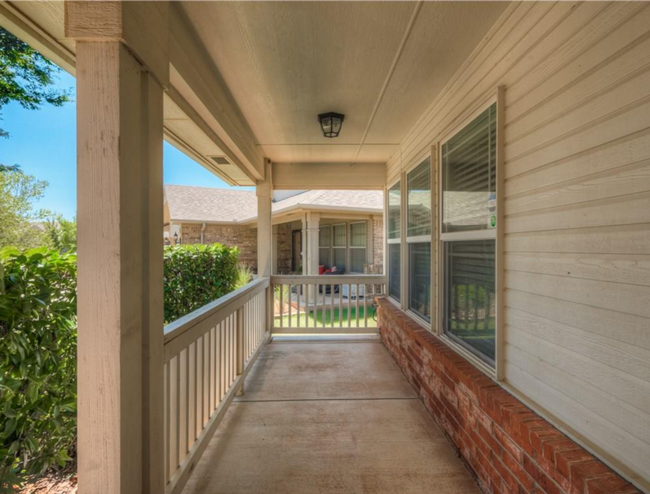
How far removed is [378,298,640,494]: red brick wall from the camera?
1119 mm

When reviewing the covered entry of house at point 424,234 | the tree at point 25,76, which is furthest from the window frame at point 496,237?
the tree at point 25,76

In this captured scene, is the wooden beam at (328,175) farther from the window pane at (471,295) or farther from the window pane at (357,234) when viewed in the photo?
the window pane at (357,234)

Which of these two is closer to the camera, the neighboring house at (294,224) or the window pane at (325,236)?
the neighboring house at (294,224)

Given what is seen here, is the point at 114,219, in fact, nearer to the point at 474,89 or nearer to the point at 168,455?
the point at 168,455

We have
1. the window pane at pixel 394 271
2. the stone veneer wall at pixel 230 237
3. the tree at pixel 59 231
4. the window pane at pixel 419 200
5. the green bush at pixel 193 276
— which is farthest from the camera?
the stone veneer wall at pixel 230 237

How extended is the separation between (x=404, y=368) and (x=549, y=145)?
8.43 feet

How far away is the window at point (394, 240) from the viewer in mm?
4004

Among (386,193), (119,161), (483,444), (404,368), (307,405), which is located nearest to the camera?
(119,161)

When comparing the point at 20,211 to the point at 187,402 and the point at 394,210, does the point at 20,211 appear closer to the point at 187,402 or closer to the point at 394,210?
the point at 187,402

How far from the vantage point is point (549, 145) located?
1.39 meters

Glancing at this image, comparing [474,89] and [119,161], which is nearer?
[119,161]

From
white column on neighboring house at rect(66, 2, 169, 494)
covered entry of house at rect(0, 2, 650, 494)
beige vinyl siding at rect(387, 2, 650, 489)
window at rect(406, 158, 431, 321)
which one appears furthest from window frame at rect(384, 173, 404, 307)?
white column on neighboring house at rect(66, 2, 169, 494)

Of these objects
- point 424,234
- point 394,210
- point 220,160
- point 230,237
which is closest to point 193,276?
point 220,160

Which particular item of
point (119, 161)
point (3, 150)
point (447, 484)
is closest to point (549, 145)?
point (119, 161)
